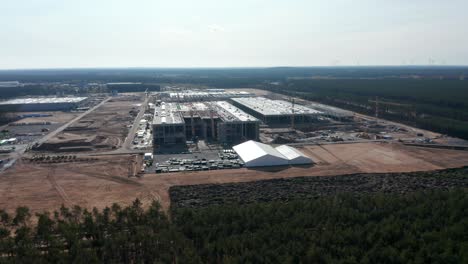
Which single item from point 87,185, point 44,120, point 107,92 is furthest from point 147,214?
point 107,92

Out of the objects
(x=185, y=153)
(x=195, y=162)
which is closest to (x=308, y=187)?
(x=195, y=162)

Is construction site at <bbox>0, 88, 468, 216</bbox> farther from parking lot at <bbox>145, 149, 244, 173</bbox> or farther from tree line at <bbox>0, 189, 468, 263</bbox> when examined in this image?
tree line at <bbox>0, 189, 468, 263</bbox>

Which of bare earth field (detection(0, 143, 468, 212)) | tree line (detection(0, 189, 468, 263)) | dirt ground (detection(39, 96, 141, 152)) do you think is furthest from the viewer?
dirt ground (detection(39, 96, 141, 152))

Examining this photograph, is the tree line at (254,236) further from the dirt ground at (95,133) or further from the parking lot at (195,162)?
the dirt ground at (95,133)

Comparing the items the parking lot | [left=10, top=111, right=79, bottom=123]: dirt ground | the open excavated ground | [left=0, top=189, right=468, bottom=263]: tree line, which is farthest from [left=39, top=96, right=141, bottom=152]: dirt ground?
[left=0, top=189, right=468, bottom=263]: tree line

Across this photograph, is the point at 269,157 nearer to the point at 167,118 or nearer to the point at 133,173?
the point at 133,173

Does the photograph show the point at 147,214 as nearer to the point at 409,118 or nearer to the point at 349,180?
the point at 349,180
